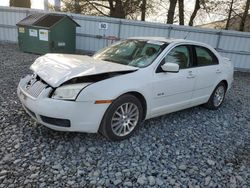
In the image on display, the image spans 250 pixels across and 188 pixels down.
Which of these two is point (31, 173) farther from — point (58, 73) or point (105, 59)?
point (105, 59)

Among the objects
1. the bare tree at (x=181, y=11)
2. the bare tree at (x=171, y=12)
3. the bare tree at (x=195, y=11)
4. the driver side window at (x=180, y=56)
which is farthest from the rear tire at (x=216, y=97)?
the bare tree at (x=195, y=11)

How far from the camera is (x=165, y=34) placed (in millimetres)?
11836

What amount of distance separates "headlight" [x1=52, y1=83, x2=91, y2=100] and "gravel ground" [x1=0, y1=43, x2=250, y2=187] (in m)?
0.71

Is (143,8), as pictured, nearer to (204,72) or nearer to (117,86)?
(204,72)

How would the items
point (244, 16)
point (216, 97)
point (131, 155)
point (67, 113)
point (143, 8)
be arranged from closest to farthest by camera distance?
point (67, 113), point (131, 155), point (216, 97), point (244, 16), point (143, 8)

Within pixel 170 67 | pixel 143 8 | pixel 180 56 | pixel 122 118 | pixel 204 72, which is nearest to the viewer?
pixel 122 118

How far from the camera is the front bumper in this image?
3336mm

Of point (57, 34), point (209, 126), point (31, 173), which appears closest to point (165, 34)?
point (57, 34)

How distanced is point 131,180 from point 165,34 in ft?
31.7

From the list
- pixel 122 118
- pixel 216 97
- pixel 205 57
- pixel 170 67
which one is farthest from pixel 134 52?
pixel 216 97

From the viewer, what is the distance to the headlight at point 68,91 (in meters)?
3.35

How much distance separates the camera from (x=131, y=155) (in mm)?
3562

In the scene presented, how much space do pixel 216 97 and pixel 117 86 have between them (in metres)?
3.00

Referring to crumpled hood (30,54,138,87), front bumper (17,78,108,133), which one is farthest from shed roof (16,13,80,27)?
front bumper (17,78,108,133)
